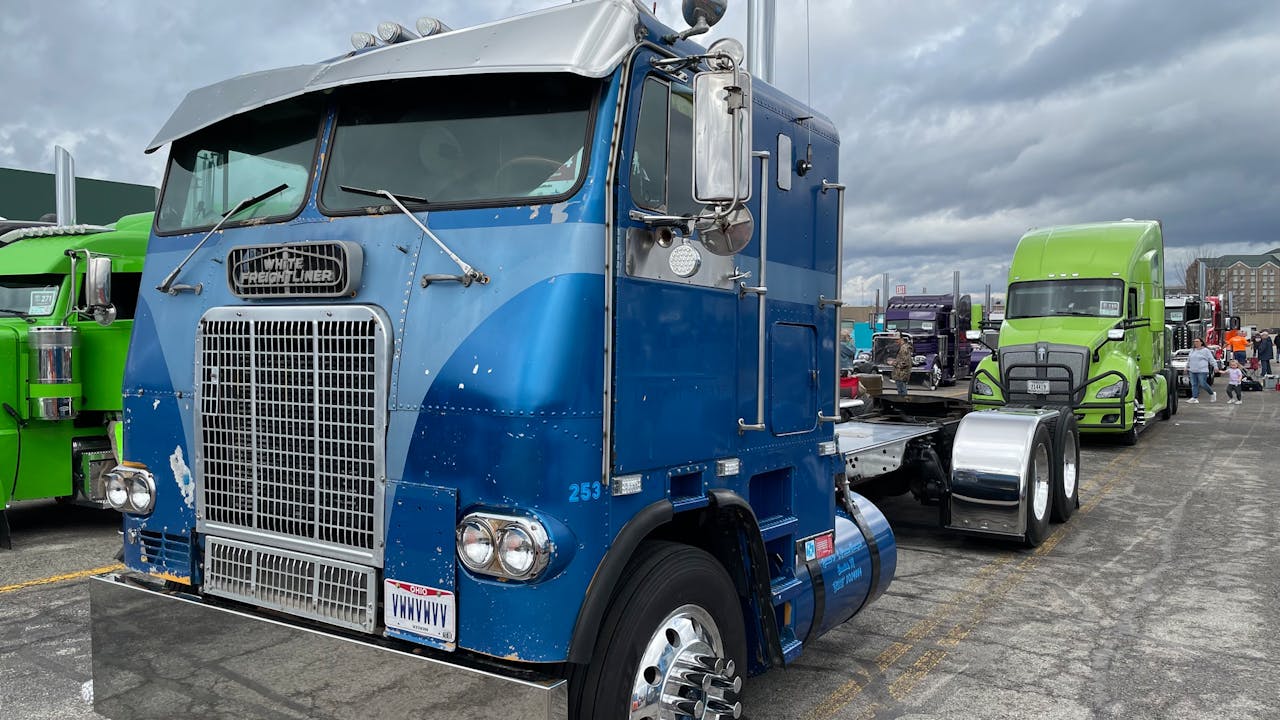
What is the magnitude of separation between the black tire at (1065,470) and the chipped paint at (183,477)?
7.45 metres

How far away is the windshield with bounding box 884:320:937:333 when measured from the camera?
3231 centimetres

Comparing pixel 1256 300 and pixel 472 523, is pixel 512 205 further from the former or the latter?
pixel 1256 300

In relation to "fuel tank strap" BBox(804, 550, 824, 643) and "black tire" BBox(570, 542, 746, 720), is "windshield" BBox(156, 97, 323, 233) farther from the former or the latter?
"fuel tank strap" BBox(804, 550, 824, 643)

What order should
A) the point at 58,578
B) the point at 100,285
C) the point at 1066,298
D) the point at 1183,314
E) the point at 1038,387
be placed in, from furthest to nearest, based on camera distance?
the point at 1183,314, the point at 1066,298, the point at 1038,387, the point at 58,578, the point at 100,285

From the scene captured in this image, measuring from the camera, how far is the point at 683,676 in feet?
10.9

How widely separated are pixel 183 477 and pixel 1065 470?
8021 millimetres

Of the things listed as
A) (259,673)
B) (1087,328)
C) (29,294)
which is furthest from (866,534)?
(1087,328)

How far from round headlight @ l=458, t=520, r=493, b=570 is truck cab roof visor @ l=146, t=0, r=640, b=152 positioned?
1.50 m

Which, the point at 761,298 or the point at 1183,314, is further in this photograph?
the point at 1183,314

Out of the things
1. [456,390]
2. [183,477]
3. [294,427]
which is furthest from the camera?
[183,477]

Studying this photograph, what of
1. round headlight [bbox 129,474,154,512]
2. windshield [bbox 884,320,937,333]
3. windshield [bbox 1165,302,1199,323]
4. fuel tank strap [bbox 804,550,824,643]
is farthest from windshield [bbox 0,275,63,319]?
windshield [bbox 884,320,937,333]

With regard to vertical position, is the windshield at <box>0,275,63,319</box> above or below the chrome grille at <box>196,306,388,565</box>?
above

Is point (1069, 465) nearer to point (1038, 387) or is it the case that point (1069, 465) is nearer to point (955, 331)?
point (1038, 387)

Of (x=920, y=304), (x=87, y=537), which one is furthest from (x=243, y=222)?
(x=920, y=304)
